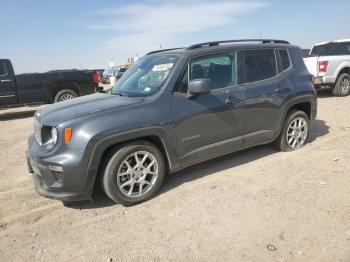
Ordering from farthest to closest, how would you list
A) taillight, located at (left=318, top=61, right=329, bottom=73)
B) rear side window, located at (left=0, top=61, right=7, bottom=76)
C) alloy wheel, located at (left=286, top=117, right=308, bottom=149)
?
rear side window, located at (left=0, top=61, right=7, bottom=76) → taillight, located at (left=318, top=61, right=329, bottom=73) → alloy wheel, located at (left=286, top=117, right=308, bottom=149)

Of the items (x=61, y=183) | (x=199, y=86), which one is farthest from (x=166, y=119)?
(x=61, y=183)

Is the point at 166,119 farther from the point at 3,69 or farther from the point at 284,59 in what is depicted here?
the point at 3,69

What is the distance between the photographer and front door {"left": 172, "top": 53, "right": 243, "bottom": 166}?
14.2ft

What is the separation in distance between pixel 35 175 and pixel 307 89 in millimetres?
4286

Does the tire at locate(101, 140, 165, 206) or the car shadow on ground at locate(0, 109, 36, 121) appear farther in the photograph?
the car shadow on ground at locate(0, 109, 36, 121)

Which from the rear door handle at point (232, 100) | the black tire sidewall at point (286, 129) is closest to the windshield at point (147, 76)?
the rear door handle at point (232, 100)

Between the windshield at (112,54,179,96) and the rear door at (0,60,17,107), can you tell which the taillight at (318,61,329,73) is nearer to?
the windshield at (112,54,179,96)

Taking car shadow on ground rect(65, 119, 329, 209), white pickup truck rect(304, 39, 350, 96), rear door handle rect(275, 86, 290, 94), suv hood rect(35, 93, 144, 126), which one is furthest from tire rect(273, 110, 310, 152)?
white pickup truck rect(304, 39, 350, 96)

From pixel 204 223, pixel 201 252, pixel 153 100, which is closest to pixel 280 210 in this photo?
pixel 204 223

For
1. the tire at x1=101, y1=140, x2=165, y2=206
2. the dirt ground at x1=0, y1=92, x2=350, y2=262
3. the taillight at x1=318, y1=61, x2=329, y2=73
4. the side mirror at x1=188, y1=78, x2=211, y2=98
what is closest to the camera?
the dirt ground at x1=0, y1=92, x2=350, y2=262

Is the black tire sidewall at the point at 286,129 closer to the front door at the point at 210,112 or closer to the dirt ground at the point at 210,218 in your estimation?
the dirt ground at the point at 210,218

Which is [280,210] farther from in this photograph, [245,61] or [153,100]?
[245,61]

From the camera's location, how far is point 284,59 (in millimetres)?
5465

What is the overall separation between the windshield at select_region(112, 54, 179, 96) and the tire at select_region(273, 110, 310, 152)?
222cm
